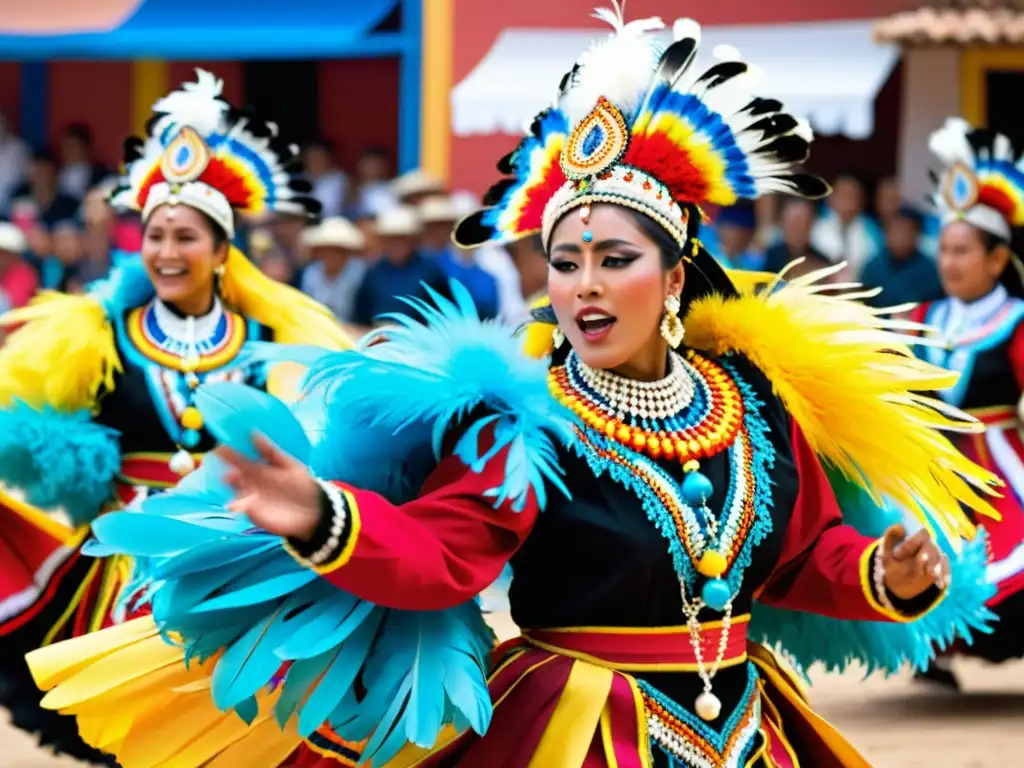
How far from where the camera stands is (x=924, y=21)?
1415cm

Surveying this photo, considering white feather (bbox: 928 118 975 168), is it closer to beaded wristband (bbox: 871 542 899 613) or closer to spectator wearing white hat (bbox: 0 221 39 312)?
beaded wristband (bbox: 871 542 899 613)

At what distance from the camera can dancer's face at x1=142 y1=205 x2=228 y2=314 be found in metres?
6.35

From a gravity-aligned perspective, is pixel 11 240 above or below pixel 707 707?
above

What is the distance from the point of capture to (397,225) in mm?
13727

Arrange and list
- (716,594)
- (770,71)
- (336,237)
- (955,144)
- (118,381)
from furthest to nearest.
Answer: (770,71) → (336,237) → (955,144) → (118,381) → (716,594)

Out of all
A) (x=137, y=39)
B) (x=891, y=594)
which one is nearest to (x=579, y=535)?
(x=891, y=594)

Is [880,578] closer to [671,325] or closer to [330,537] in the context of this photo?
[671,325]

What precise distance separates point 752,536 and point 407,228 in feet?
32.7

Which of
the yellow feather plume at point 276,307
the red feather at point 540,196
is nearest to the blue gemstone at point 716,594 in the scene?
the red feather at point 540,196

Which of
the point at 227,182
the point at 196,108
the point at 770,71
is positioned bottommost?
the point at 227,182

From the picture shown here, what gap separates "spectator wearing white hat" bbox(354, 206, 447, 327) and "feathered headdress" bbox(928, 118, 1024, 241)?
18.7 feet

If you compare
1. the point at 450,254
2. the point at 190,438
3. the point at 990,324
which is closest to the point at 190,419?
the point at 190,438

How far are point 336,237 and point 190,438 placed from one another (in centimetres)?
800

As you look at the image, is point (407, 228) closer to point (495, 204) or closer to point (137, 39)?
point (137, 39)
